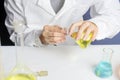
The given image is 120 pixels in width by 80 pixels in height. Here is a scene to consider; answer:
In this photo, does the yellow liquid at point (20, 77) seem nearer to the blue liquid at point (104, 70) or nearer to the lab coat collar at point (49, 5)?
the blue liquid at point (104, 70)

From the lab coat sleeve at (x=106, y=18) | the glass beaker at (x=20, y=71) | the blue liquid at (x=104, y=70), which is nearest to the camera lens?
the glass beaker at (x=20, y=71)

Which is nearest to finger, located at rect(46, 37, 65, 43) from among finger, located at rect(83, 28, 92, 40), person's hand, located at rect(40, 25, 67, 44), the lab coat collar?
person's hand, located at rect(40, 25, 67, 44)

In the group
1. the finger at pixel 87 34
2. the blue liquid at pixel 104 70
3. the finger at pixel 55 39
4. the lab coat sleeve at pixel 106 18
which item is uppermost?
the lab coat sleeve at pixel 106 18

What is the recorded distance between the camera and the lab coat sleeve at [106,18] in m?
1.09

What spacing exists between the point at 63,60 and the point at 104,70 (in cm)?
16

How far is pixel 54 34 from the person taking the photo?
98cm

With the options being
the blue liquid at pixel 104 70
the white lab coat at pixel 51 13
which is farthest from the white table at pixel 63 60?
the white lab coat at pixel 51 13

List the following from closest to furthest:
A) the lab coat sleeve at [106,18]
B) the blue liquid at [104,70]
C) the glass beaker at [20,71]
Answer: the glass beaker at [20,71], the blue liquid at [104,70], the lab coat sleeve at [106,18]

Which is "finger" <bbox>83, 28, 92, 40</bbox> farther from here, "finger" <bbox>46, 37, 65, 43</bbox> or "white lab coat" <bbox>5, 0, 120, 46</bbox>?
"white lab coat" <bbox>5, 0, 120, 46</bbox>

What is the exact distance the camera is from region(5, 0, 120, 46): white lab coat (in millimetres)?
1169

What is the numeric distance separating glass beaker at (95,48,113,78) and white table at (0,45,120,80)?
0.02 meters

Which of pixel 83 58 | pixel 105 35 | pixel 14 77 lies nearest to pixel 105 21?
pixel 105 35

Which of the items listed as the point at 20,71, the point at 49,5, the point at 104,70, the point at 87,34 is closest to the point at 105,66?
the point at 104,70

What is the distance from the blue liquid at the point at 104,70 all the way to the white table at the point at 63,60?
0.05 ft
